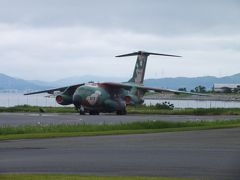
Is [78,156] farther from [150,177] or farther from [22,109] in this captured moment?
[22,109]

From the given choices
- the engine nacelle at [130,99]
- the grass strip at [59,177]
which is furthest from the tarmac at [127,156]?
the engine nacelle at [130,99]

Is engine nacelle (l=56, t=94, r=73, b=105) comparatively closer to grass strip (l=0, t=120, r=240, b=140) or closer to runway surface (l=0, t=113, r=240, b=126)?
runway surface (l=0, t=113, r=240, b=126)

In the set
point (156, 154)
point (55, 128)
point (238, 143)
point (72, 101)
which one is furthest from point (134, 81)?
point (156, 154)

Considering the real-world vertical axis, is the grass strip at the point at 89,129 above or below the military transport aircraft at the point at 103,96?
below

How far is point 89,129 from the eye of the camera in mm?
29406

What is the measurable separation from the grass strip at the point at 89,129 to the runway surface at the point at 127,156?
2.07 m

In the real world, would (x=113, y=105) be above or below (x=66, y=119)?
above

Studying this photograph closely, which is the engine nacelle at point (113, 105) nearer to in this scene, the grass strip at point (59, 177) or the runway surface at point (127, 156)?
the runway surface at point (127, 156)

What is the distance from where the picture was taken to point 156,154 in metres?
18.5

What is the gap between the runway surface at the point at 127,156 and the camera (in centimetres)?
1452

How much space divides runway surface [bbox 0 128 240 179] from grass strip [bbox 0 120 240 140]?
6.80ft

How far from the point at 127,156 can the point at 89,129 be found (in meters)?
11.7

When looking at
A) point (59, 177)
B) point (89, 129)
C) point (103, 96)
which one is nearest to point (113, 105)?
point (103, 96)

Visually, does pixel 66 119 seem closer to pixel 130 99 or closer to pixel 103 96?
pixel 103 96
